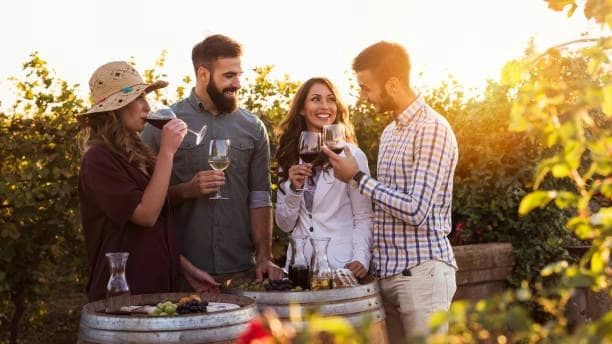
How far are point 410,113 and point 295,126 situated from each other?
1017 millimetres

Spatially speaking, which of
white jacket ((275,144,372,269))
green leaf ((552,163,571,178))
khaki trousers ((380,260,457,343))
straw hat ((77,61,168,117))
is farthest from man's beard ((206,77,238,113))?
green leaf ((552,163,571,178))

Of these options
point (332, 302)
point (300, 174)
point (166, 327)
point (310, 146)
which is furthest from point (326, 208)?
point (166, 327)

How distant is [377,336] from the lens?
3.63 metres

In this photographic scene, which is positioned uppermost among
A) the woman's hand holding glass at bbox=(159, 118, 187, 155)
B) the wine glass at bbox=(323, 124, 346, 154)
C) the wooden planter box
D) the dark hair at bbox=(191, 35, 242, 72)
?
the dark hair at bbox=(191, 35, 242, 72)

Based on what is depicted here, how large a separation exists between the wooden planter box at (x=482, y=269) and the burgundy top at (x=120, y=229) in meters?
3.19

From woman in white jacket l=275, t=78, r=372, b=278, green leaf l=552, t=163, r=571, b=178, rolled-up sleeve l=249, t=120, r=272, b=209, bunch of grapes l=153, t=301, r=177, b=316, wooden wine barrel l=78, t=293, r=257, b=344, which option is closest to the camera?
green leaf l=552, t=163, r=571, b=178

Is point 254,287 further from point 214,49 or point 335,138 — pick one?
point 214,49

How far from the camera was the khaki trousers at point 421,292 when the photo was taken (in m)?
3.89

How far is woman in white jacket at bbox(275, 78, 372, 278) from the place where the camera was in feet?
13.5

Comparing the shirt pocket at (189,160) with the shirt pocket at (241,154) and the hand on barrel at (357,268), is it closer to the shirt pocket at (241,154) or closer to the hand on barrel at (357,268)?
Answer: the shirt pocket at (241,154)

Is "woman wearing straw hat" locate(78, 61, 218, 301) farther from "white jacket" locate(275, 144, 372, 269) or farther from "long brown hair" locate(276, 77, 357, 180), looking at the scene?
"long brown hair" locate(276, 77, 357, 180)

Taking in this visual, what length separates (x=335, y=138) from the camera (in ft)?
13.2

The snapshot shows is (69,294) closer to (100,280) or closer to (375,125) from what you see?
(375,125)

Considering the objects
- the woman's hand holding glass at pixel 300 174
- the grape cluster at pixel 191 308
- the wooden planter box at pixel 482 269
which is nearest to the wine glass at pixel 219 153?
the woman's hand holding glass at pixel 300 174
